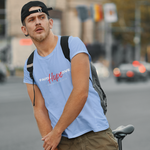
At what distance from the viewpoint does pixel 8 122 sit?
26.5 feet

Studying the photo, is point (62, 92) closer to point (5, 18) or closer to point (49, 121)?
point (49, 121)

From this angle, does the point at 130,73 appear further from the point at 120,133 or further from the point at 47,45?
the point at 47,45

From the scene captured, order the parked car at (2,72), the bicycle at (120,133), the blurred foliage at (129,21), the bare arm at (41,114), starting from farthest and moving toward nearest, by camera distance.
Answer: the blurred foliage at (129,21) → the parked car at (2,72) → the bicycle at (120,133) → the bare arm at (41,114)

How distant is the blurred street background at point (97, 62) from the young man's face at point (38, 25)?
3.77 m

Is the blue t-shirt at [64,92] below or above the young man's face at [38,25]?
below

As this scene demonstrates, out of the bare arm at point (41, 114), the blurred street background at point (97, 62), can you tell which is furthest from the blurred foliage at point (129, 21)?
the bare arm at point (41, 114)

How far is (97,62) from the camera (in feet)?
134

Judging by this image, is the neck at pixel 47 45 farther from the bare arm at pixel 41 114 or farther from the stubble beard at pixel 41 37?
the bare arm at pixel 41 114

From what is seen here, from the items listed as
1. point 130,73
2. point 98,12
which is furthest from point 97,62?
point 130,73

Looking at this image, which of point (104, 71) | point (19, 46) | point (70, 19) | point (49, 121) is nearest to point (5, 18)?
point (19, 46)

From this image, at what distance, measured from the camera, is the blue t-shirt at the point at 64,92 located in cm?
220

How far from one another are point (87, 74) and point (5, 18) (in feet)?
121

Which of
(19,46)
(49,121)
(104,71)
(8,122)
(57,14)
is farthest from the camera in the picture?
(57,14)

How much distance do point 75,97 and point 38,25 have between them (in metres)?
0.52
